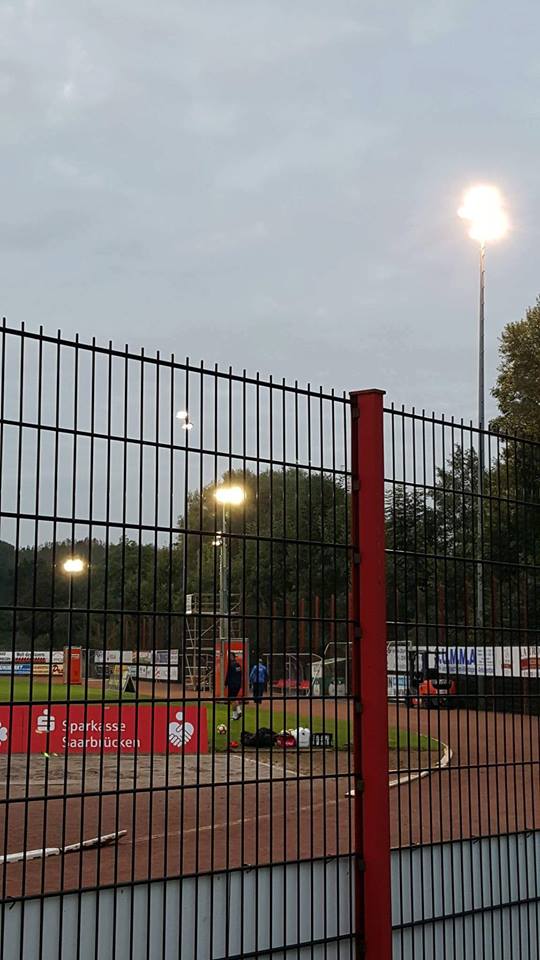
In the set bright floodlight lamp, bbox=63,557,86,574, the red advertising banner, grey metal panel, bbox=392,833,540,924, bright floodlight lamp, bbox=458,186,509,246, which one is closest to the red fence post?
grey metal panel, bbox=392,833,540,924

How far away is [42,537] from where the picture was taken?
462cm

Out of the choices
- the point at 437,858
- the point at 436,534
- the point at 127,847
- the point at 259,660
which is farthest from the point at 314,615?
the point at 127,847

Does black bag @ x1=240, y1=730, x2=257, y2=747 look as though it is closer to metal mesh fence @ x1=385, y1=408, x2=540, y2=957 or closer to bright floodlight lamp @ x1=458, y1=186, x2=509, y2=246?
metal mesh fence @ x1=385, y1=408, x2=540, y2=957

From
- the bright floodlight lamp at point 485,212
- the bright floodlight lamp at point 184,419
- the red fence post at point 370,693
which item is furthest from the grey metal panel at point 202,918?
the bright floodlight lamp at point 485,212

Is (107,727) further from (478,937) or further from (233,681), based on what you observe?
(478,937)

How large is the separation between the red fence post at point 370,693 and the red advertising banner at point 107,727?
0.92m

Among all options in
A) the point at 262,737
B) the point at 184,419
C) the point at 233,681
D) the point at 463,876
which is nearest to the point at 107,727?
the point at 262,737

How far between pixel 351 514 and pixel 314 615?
66 cm

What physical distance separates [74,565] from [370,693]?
77.6 inches

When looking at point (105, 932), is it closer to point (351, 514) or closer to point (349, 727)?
point (349, 727)

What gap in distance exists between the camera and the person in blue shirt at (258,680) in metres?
5.32

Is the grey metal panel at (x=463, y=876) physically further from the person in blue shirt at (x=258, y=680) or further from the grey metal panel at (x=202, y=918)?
the person in blue shirt at (x=258, y=680)

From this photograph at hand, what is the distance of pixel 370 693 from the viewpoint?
5.89 meters

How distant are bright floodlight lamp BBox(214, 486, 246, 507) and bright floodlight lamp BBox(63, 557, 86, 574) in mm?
762
